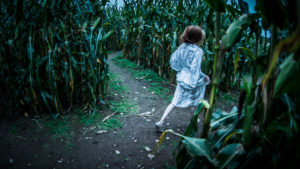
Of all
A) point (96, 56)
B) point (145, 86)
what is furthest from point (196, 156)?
→ point (145, 86)

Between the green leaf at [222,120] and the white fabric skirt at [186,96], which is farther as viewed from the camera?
the white fabric skirt at [186,96]

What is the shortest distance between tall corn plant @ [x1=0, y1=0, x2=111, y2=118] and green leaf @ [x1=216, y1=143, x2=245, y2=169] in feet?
7.30

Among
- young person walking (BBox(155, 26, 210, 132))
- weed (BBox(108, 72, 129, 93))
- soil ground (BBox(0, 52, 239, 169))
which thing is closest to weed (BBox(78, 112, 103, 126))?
soil ground (BBox(0, 52, 239, 169))

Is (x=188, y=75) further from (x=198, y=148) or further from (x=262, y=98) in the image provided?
(x=262, y=98)

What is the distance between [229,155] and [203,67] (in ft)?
9.29

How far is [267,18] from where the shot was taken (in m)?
0.92

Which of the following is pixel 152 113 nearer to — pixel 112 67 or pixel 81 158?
pixel 81 158

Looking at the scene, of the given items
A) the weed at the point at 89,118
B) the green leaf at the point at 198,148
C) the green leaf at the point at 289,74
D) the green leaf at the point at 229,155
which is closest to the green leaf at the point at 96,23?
the weed at the point at 89,118

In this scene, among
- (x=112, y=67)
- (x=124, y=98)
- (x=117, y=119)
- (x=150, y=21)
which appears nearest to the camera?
(x=117, y=119)

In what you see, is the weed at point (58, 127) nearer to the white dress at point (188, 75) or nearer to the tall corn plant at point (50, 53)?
the tall corn plant at point (50, 53)

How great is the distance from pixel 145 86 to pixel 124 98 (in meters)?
0.93

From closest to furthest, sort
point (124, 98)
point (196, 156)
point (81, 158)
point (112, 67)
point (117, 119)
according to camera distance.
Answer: point (196, 156) < point (81, 158) < point (117, 119) < point (124, 98) < point (112, 67)

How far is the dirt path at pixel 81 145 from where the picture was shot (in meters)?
2.05

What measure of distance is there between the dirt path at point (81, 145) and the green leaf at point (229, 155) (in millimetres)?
995
